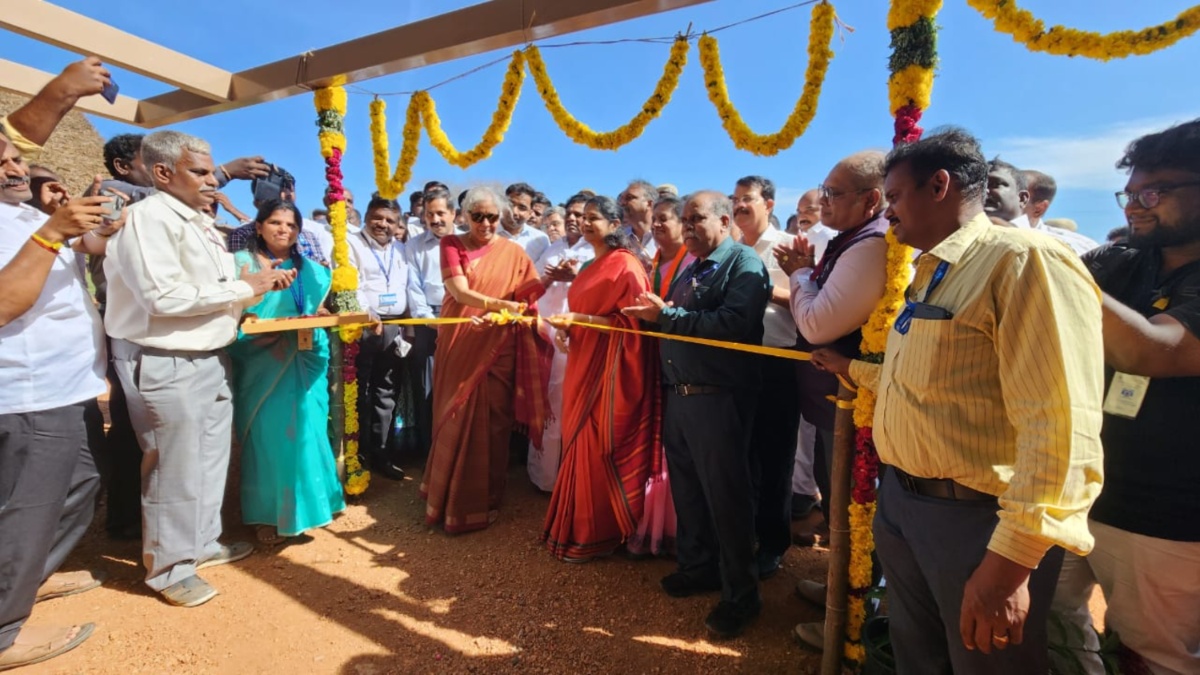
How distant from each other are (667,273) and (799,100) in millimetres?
1296

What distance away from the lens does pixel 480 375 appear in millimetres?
4129

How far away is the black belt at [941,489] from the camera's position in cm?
152

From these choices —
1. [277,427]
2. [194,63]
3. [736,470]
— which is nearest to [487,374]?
[277,427]

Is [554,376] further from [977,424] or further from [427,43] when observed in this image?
[977,424]

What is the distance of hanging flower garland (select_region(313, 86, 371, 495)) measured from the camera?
455 cm

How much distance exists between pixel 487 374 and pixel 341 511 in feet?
5.28

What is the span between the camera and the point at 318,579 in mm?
3504

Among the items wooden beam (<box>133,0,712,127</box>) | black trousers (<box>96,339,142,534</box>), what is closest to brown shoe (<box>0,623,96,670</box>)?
black trousers (<box>96,339,142,534</box>)

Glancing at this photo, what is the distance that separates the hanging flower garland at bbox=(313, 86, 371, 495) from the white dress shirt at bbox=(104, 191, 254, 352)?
4.06 ft

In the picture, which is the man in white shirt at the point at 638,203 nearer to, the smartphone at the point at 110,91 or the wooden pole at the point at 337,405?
the wooden pole at the point at 337,405

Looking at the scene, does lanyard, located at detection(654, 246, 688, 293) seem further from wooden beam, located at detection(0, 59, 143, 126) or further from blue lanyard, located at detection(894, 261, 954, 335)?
wooden beam, located at detection(0, 59, 143, 126)

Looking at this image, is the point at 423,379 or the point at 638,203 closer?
the point at 638,203

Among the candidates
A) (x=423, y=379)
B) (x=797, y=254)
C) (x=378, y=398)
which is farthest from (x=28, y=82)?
(x=797, y=254)

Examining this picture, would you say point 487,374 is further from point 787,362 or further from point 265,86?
point 265,86
